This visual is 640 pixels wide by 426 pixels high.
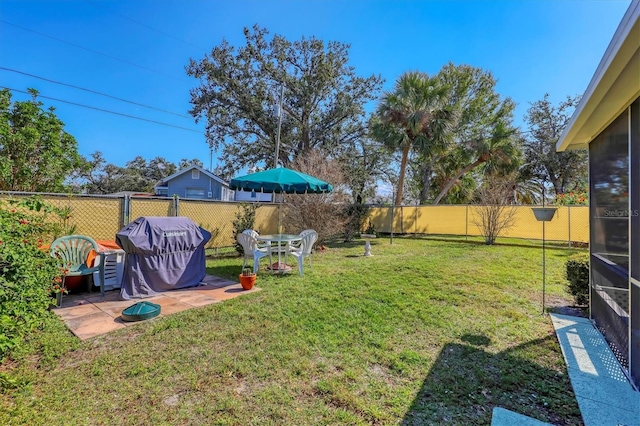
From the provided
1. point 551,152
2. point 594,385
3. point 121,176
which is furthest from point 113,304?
point 121,176

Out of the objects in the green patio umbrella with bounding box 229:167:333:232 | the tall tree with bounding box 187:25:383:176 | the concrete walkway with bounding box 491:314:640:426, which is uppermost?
the tall tree with bounding box 187:25:383:176

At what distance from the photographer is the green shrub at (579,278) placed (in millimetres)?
3857

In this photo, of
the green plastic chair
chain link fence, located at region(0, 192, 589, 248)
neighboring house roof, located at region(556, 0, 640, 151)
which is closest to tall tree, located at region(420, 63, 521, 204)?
chain link fence, located at region(0, 192, 589, 248)

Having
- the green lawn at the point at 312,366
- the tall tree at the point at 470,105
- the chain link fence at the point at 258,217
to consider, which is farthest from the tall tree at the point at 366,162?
the green lawn at the point at 312,366

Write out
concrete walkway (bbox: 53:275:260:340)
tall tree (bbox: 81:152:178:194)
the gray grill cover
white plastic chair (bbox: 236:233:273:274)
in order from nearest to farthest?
concrete walkway (bbox: 53:275:260:340) < the gray grill cover < white plastic chair (bbox: 236:233:273:274) < tall tree (bbox: 81:152:178:194)

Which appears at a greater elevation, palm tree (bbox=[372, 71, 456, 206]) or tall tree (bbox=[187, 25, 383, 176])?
tall tree (bbox=[187, 25, 383, 176])

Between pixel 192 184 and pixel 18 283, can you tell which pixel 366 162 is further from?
pixel 18 283

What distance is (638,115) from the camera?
2.25 m

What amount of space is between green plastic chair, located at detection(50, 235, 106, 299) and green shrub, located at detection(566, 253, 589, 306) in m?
6.54

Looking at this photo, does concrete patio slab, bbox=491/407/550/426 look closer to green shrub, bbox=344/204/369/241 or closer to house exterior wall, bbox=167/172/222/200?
green shrub, bbox=344/204/369/241

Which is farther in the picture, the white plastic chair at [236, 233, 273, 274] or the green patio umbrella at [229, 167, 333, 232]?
the green patio umbrella at [229, 167, 333, 232]

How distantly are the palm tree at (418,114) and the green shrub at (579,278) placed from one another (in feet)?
29.4

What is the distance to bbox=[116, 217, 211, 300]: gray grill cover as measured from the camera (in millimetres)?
4109

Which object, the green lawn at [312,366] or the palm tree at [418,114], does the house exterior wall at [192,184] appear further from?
the green lawn at [312,366]
